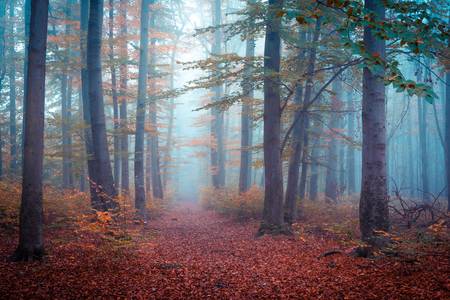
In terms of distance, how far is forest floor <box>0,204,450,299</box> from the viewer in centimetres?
506

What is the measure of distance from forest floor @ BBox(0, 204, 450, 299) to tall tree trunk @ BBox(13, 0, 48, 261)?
0.46 meters

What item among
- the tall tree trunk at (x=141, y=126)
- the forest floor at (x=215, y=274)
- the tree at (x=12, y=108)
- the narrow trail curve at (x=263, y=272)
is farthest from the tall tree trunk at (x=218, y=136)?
the forest floor at (x=215, y=274)

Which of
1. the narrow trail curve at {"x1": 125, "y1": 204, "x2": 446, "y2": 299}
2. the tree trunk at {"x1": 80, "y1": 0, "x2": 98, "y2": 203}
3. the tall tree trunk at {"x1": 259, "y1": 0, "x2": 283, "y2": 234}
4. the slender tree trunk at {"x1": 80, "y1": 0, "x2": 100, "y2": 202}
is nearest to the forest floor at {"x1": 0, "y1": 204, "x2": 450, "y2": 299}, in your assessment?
the narrow trail curve at {"x1": 125, "y1": 204, "x2": 446, "y2": 299}

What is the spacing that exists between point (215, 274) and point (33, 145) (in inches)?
178

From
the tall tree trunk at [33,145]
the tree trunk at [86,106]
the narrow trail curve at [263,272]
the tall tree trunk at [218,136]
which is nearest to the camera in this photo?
the narrow trail curve at [263,272]

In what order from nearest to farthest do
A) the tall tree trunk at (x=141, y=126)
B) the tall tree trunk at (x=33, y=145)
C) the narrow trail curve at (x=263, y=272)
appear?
the narrow trail curve at (x=263, y=272) < the tall tree trunk at (x=33, y=145) < the tall tree trunk at (x=141, y=126)

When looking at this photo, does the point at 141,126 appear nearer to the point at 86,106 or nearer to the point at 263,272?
the point at 86,106

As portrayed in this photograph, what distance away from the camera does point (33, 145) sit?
6.48m

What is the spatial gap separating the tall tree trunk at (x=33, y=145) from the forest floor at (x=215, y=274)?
1.51ft

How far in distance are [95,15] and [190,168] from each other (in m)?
52.5

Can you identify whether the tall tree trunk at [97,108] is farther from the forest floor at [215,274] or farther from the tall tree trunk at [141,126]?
the tall tree trunk at [141,126]

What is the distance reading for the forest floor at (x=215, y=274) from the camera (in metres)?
5.06

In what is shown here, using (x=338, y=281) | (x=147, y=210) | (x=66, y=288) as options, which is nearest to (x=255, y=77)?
(x=338, y=281)

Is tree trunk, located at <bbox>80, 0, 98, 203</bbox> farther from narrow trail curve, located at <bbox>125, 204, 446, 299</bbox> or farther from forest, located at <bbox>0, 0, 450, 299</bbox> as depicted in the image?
narrow trail curve, located at <bbox>125, 204, 446, 299</bbox>
